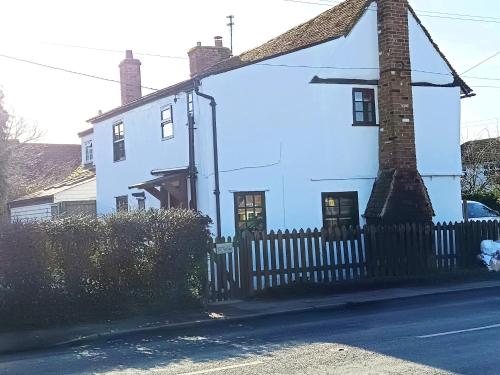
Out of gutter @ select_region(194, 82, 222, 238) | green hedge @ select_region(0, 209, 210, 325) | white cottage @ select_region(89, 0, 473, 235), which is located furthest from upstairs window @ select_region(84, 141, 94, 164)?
green hedge @ select_region(0, 209, 210, 325)

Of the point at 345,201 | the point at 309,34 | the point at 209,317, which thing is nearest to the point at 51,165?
the point at 309,34

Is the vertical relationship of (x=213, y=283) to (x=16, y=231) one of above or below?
below

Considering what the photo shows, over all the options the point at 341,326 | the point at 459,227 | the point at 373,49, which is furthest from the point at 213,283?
the point at 373,49

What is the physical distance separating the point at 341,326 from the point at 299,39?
449 inches

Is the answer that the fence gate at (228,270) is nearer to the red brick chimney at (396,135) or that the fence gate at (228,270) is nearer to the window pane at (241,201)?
the window pane at (241,201)

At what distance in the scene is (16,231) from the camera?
445 inches

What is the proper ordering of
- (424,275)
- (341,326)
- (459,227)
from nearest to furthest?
1. (341,326)
2. (424,275)
3. (459,227)

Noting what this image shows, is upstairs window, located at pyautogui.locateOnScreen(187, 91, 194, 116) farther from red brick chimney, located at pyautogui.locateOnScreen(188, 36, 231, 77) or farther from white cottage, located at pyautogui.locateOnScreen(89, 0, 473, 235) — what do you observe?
red brick chimney, located at pyautogui.locateOnScreen(188, 36, 231, 77)

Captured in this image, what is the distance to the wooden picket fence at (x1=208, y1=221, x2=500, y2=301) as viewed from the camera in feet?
47.4

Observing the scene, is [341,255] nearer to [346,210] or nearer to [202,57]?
[346,210]

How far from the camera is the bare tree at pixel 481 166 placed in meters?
34.9

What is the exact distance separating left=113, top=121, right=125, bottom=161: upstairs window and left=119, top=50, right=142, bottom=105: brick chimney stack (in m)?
3.17

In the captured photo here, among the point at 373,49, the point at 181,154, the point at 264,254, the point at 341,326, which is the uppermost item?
the point at 373,49

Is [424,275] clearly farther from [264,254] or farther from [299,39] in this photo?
[299,39]
